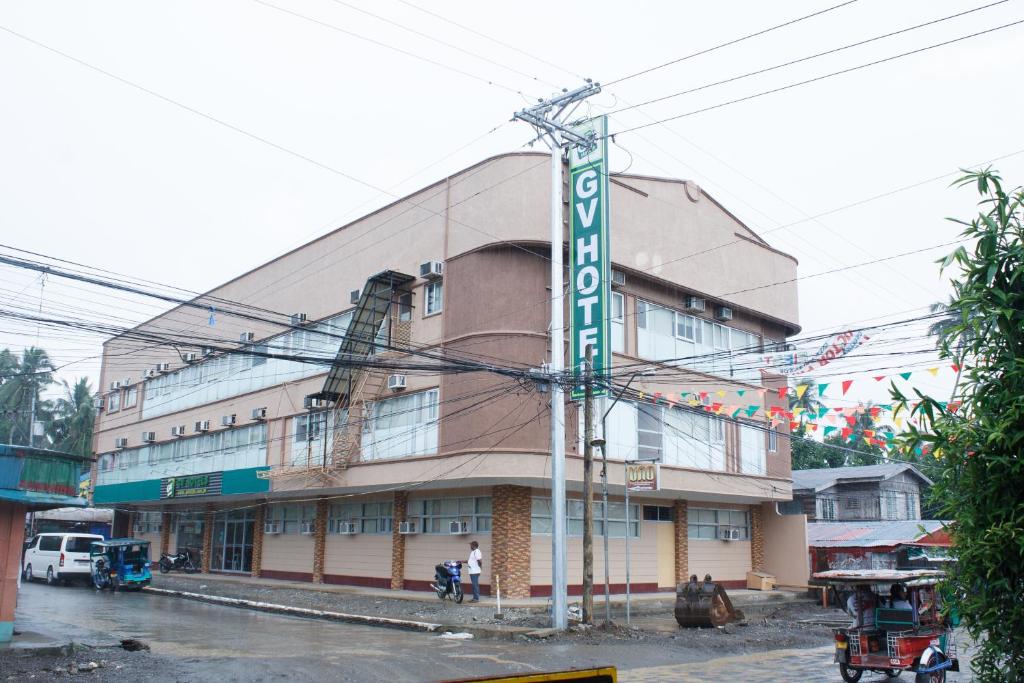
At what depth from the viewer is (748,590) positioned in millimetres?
34188

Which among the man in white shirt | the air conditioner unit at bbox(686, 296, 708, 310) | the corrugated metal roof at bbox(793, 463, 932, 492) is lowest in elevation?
the man in white shirt

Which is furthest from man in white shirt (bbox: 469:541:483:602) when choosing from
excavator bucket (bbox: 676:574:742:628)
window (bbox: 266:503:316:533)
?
window (bbox: 266:503:316:533)

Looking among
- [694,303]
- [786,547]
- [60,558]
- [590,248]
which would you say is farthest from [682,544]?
[60,558]

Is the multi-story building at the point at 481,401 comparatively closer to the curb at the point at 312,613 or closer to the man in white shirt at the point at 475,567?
the man in white shirt at the point at 475,567

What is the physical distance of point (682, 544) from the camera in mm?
32375

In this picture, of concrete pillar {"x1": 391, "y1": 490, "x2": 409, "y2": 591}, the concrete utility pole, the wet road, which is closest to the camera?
the wet road

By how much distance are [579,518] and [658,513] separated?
4633mm

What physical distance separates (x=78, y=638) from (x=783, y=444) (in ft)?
86.0

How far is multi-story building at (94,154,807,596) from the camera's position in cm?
2642

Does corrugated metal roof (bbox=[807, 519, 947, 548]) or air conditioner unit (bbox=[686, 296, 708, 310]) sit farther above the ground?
air conditioner unit (bbox=[686, 296, 708, 310])

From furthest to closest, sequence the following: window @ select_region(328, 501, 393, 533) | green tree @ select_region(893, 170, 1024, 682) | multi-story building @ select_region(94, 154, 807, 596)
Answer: window @ select_region(328, 501, 393, 533)
multi-story building @ select_region(94, 154, 807, 596)
green tree @ select_region(893, 170, 1024, 682)

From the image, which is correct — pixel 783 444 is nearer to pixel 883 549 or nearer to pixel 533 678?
pixel 883 549

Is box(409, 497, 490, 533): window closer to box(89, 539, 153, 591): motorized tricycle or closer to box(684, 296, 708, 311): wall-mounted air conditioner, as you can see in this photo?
box(684, 296, 708, 311): wall-mounted air conditioner

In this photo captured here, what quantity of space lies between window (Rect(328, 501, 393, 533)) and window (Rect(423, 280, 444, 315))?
697cm
